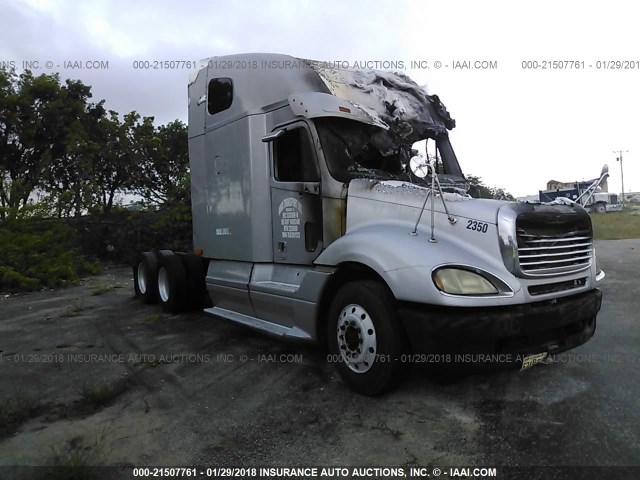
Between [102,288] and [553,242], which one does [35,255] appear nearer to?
[102,288]

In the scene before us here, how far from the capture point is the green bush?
10688 millimetres

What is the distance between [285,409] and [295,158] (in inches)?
101

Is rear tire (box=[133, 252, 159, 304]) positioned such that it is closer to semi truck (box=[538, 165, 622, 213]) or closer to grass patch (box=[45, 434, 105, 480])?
grass patch (box=[45, 434, 105, 480])

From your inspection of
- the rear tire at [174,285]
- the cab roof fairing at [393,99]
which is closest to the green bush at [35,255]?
the rear tire at [174,285]

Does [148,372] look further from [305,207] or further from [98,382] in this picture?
[305,207]

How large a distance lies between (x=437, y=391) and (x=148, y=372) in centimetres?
287

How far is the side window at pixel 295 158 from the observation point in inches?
188

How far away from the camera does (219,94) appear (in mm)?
6121

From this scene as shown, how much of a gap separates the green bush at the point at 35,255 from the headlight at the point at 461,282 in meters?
10.5

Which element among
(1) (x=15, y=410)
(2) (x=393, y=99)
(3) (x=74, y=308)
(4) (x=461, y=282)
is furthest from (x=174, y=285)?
(4) (x=461, y=282)

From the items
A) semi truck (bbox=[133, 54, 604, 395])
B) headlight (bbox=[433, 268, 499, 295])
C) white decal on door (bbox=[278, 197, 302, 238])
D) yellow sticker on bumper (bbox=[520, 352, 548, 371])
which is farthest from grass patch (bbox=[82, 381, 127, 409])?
yellow sticker on bumper (bbox=[520, 352, 548, 371])

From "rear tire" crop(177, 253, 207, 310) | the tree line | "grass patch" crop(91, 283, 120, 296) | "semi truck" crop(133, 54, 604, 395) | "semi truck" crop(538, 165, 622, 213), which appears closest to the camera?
"semi truck" crop(133, 54, 604, 395)

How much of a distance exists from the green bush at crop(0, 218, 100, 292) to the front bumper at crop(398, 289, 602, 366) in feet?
33.7

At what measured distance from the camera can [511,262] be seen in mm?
3494
